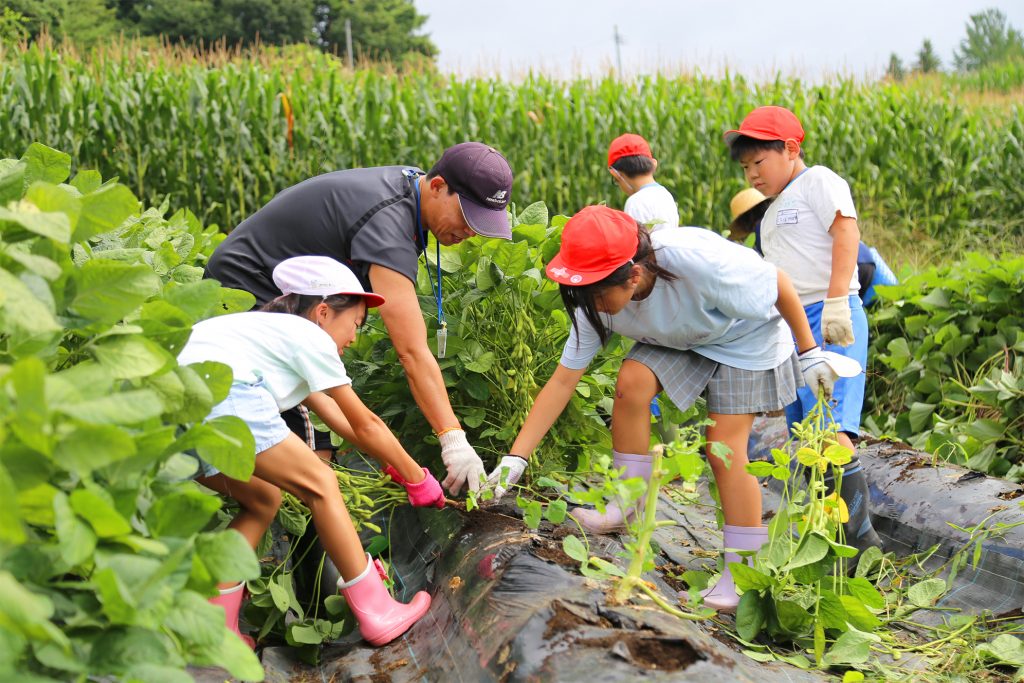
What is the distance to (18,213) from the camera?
133 cm

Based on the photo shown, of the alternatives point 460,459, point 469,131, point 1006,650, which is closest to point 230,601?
point 460,459

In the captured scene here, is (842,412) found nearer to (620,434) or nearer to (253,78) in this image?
(620,434)

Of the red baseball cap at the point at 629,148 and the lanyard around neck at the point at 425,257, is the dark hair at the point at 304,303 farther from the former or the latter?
the red baseball cap at the point at 629,148

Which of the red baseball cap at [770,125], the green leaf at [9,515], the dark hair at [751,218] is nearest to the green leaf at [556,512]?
the green leaf at [9,515]

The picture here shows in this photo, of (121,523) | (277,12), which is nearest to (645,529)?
(121,523)

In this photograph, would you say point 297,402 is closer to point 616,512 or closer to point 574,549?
point 574,549

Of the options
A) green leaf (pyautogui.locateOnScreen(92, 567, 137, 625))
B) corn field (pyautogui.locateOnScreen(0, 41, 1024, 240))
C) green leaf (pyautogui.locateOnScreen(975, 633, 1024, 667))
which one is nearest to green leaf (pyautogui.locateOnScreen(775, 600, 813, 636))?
green leaf (pyautogui.locateOnScreen(975, 633, 1024, 667))

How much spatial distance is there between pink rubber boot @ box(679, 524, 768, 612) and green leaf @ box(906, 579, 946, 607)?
51 cm

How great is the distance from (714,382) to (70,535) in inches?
80.9

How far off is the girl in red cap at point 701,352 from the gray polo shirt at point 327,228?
0.60 meters

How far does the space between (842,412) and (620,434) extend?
3.97 ft

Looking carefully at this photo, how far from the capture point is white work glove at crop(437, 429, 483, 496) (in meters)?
2.73

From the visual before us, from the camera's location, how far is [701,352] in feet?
9.17

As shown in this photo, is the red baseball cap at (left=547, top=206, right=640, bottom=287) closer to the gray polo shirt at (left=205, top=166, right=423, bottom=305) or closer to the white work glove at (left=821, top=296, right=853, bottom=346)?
the gray polo shirt at (left=205, top=166, right=423, bottom=305)
